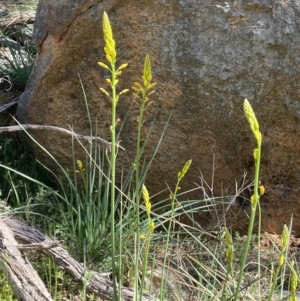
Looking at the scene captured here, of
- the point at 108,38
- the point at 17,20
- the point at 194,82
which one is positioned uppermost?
the point at 108,38

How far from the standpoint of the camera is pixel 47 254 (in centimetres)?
272

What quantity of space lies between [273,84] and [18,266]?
1415 millimetres

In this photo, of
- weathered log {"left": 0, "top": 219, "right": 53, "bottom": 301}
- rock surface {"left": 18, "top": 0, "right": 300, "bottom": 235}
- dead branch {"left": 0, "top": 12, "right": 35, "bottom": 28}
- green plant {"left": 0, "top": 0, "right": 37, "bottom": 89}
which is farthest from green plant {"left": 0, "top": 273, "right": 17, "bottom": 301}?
dead branch {"left": 0, "top": 12, "right": 35, "bottom": 28}

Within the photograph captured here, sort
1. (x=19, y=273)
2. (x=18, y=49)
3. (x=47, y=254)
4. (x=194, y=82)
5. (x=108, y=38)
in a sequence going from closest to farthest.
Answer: (x=108, y=38) < (x=19, y=273) < (x=47, y=254) < (x=194, y=82) < (x=18, y=49)

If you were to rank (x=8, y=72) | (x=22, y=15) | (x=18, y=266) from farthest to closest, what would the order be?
1. (x=22, y=15)
2. (x=8, y=72)
3. (x=18, y=266)

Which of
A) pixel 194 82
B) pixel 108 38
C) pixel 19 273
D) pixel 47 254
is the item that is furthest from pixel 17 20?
pixel 108 38

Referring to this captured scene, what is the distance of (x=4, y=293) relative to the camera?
2.73m

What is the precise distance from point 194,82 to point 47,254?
1.10 meters

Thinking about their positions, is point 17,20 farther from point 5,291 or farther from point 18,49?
point 5,291

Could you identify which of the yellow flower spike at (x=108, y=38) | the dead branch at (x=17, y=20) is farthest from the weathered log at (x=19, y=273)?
the dead branch at (x=17, y=20)

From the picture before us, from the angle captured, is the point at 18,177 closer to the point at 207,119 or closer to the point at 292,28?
the point at 207,119

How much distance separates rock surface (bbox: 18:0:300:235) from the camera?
10.7 ft

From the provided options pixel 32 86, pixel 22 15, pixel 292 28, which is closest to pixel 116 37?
pixel 32 86

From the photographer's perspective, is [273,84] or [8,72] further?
[8,72]
